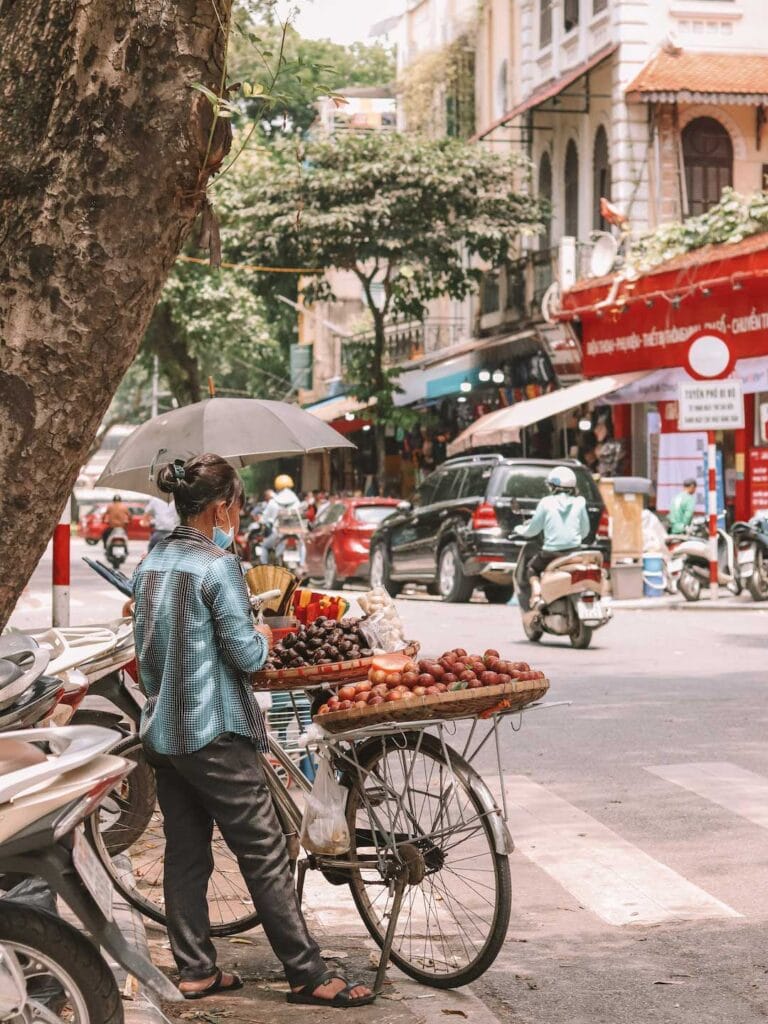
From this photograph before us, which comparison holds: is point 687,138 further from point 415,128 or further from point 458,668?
point 458,668

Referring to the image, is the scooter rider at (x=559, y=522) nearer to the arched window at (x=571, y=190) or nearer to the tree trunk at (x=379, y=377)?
the arched window at (x=571, y=190)

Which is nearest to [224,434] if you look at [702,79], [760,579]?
[760,579]

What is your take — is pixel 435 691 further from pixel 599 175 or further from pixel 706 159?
pixel 599 175

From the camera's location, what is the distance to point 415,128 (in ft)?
143

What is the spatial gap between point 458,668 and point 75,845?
174 centimetres

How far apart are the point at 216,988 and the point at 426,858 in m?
0.76

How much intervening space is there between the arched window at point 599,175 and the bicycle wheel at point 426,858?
28112 millimetres

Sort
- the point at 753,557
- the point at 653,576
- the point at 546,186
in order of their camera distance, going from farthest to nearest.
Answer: the point at 546,186 → the point at 653,576 → the point at 753,557

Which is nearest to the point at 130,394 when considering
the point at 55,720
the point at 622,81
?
→ the point at 622,81

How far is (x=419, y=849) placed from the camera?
215 inches

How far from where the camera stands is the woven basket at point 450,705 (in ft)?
16.6

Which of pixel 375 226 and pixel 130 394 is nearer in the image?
pixel 375 226

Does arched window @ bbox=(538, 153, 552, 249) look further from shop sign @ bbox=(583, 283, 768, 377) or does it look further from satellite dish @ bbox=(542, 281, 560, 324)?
shop sign @ bbox=(583, 283, 768, 377)

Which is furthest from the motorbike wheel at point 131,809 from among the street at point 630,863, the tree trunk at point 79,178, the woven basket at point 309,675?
the tree trunk at point 79,178
